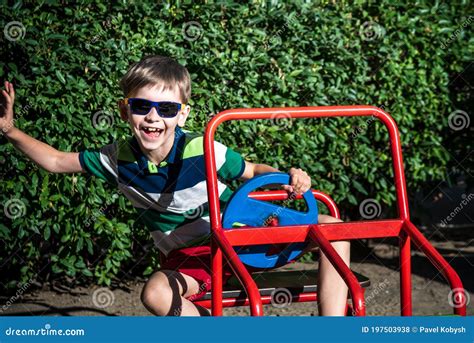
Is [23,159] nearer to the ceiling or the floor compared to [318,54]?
nearer to the floor

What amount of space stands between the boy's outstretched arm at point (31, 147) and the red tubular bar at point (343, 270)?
1.13 m

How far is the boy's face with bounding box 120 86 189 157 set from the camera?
3.05 metres

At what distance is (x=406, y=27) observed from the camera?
5.20 meters

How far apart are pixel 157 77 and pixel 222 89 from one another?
4.92 ft

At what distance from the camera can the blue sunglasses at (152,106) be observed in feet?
9.93

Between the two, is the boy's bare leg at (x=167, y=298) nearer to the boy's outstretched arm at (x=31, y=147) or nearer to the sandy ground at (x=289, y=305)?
the boy's outstretched arm at (x=31, y=147)

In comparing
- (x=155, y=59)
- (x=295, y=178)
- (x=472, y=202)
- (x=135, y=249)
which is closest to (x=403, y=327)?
(x=295, y=178)

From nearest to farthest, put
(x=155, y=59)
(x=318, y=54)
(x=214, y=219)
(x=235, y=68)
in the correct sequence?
(x=214, y=219) < (x=155, y=59) < (x=235, y=68) < (x=318, y=54)

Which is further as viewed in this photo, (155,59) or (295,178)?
(155,59)

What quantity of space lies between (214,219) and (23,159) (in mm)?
1837

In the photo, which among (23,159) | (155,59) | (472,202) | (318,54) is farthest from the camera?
(472,202)

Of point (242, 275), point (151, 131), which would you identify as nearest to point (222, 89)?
point (151, 131)

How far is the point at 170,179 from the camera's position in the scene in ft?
10.5

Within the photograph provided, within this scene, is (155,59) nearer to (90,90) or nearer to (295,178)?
(295,178)
